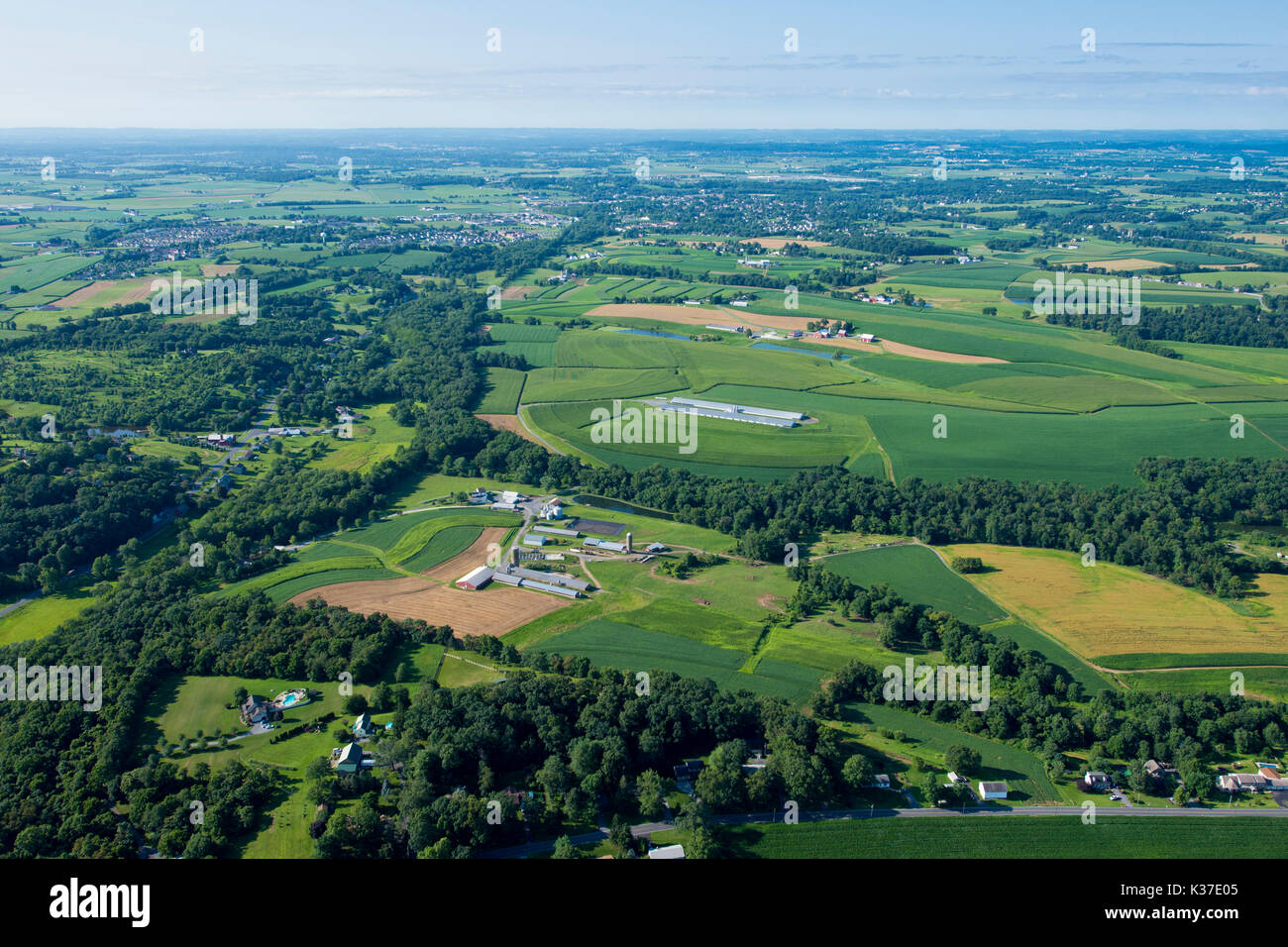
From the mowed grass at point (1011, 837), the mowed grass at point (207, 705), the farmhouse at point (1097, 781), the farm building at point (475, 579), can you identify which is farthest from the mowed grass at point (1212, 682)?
the mowed grass at point (207, 705)

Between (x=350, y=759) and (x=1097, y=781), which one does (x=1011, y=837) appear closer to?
(x=1097, y=781)

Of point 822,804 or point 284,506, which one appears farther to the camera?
point 284,506

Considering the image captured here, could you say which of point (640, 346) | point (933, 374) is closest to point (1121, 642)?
point (933, 374)

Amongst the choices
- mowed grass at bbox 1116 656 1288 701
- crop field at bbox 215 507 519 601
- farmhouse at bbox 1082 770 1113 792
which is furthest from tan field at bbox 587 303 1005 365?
farmhouse at bbox 1082 770 1113 792

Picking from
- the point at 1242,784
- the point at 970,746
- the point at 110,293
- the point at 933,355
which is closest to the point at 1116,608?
the point at 1242,784

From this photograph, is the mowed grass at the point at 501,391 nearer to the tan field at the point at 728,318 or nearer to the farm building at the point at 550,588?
the tan field at the point at 728,318

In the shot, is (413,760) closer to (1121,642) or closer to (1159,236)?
(1121,642)
